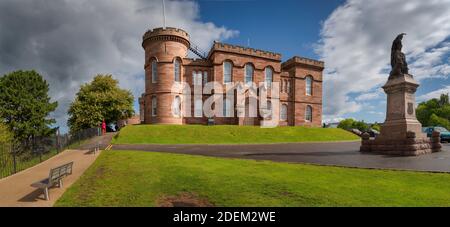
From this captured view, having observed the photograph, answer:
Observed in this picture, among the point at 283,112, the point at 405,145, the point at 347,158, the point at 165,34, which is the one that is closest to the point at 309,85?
the point at 283,112

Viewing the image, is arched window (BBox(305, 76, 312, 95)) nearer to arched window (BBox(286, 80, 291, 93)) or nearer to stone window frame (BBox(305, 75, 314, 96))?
stone window frame (BBox(305, 75, 314, 96))

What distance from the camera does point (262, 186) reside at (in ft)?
22.6

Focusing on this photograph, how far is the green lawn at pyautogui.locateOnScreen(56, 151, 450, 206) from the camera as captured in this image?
575cm

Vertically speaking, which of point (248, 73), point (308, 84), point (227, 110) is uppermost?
point (248, 73)

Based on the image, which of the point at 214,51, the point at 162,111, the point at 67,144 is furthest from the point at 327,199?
the point at 214,51

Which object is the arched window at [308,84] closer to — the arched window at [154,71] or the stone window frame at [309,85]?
the stone window frame at [309,85]

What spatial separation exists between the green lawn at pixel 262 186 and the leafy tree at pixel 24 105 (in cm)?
3279

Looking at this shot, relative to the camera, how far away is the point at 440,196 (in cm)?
591

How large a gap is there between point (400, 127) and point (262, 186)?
476 inches

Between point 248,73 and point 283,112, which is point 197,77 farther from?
point 283,112

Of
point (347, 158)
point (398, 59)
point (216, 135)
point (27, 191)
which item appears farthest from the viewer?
point (216, 135)

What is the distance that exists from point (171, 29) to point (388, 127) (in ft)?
93.3

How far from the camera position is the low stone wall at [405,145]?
523 inches

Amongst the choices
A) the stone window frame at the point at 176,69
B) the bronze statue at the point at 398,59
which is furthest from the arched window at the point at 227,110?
the bronze statue at the point at 398,59
